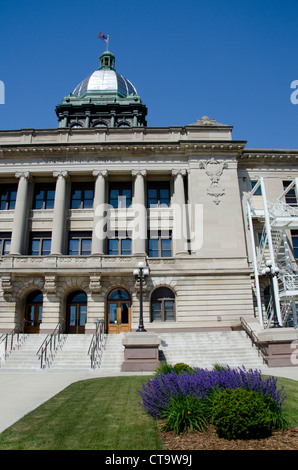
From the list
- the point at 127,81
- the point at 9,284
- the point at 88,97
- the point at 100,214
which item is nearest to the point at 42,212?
the point at 100,214

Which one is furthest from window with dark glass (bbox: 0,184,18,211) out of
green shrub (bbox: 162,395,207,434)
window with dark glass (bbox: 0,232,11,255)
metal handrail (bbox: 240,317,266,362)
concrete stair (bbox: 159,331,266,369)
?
green shrub (bbox: 162,395,207,434)

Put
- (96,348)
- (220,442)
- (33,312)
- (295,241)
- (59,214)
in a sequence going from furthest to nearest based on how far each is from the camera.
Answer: (295,241), (59,214), (33,312), (96,348), (220,442)

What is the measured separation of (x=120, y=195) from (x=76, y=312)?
11.5 meters

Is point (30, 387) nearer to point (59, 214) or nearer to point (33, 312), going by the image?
point (33, 312)

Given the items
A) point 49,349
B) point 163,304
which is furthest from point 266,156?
point 49,349

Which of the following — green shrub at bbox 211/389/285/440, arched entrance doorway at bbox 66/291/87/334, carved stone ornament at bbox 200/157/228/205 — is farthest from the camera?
carved stone ornament at bbox 200/157/228/205

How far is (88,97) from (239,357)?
145 feet

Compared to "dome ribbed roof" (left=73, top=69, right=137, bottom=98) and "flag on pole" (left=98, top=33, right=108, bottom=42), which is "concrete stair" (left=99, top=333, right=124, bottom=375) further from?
"flag on pole" (left=98, top=33, right=108, bottom=42)

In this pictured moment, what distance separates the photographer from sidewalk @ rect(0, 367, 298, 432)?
8783 mm

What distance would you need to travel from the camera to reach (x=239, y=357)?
1942 centimetres

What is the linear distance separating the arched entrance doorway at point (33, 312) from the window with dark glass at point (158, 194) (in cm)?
1298

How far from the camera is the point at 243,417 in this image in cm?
604

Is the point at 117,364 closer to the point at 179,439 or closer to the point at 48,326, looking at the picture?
the point at 48,326

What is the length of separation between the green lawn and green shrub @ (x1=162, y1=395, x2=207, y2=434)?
14.6 inches
